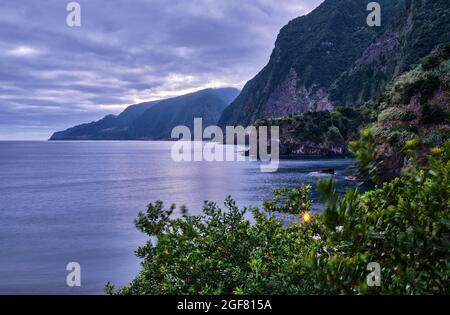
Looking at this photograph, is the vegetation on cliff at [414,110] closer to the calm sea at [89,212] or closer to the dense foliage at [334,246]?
the calm sea at [89,212]

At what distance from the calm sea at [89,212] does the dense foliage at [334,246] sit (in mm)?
27144

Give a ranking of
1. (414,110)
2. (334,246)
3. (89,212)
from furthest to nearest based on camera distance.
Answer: (414,110)
(89,212)
(334,246)

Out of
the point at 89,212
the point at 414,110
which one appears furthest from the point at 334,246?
the point at 414,110

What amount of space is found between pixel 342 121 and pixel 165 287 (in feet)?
551

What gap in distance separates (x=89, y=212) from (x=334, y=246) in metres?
68.5

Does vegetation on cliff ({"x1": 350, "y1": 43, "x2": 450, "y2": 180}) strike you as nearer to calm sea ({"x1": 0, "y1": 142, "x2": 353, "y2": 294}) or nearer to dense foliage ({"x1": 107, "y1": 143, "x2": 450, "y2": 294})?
calm sea ({"x1": 0, "y1": 142, "x2": 353, "y2": 294})

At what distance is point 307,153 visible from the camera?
176500mm

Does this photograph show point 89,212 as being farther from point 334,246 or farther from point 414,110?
point 334,246

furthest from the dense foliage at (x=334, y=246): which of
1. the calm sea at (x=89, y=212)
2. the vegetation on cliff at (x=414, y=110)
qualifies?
the vegetation on cliff at (x=414, y=110)

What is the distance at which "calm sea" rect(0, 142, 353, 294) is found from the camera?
43750 millimetres

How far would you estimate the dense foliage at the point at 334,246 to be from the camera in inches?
243

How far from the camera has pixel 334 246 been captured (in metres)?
11.2

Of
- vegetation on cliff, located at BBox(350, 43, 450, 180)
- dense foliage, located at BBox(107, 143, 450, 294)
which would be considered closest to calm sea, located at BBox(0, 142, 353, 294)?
vegetation on cliff, located at BBox(350, 43, 450, 180)
